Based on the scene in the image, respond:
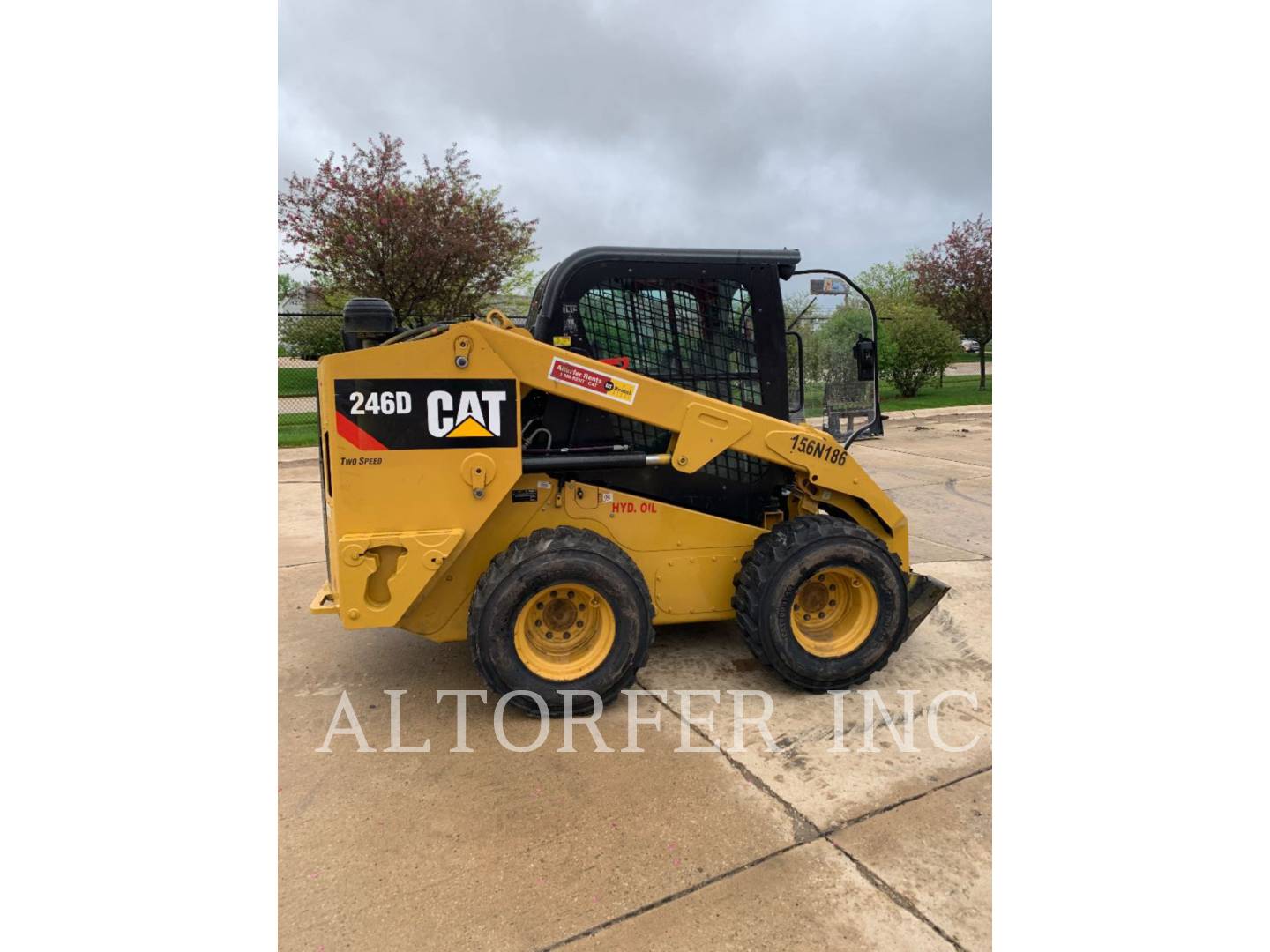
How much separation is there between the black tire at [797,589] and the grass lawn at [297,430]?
10463 millimetres

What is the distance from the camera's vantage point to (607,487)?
156 inches

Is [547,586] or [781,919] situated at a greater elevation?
[547,586]

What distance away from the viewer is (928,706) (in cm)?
369

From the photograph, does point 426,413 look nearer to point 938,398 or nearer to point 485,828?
point 485,828

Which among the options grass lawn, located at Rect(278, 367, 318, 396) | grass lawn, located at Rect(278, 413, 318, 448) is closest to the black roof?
grass lawn, located at Rect(278, 413, 318, 448)

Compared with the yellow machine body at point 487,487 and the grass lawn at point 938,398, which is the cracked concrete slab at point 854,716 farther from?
the grass lawn at point 938,398

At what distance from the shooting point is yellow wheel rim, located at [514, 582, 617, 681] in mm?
3574

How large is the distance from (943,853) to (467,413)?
101 inches

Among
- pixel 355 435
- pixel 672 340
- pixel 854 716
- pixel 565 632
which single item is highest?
pixel 672 340

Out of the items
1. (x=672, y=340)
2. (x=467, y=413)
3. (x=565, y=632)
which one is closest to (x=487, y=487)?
(x=467, y=413)

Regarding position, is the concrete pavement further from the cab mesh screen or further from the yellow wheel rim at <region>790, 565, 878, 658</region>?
the cab mesh screen

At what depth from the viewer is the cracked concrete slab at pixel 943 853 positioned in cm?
236

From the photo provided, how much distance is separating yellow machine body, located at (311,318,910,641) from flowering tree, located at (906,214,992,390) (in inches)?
859

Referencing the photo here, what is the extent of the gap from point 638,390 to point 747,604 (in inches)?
47.6
